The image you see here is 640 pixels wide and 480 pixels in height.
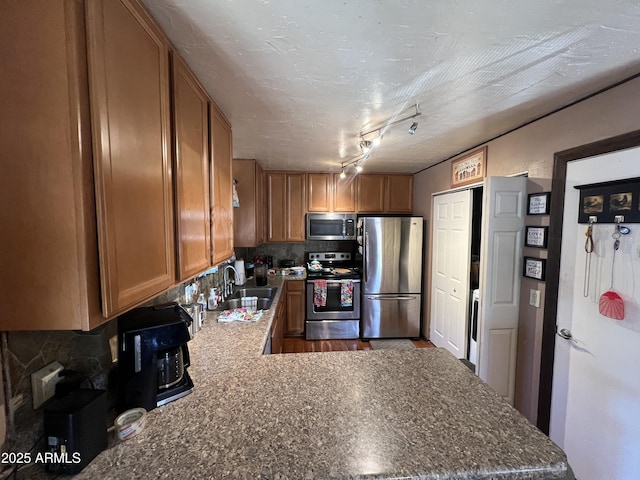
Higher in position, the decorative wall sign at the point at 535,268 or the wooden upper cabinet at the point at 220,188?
the wooden upper cabinet at the point at 220,188

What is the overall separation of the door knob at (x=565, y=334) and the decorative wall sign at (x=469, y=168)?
1.35m

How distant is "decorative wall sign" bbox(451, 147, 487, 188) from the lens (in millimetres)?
2346

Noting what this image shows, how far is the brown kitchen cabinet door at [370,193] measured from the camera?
3.70 m

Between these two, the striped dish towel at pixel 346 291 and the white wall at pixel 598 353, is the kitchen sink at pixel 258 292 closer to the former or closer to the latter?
the striped dish towel at pixel 346 291

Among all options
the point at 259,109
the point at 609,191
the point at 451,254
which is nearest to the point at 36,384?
the point at 259,109

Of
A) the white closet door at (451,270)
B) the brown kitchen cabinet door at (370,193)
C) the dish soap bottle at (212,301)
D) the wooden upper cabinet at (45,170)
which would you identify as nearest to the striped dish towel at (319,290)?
the brown kitchen cabinet door at (370,193)

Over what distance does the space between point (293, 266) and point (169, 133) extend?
305cm

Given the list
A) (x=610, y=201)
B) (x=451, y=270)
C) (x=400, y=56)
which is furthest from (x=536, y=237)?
(x=400, y=56)

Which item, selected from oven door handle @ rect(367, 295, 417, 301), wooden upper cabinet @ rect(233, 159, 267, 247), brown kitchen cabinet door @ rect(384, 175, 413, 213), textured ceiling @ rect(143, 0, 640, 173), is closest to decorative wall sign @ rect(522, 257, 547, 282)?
textured ceiling @ rect(143, 0, 640, 173)

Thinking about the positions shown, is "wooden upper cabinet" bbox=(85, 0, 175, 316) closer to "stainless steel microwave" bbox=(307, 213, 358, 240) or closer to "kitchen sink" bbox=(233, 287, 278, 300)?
"kitchen sink" bbox=(233, 287, 278, 300)

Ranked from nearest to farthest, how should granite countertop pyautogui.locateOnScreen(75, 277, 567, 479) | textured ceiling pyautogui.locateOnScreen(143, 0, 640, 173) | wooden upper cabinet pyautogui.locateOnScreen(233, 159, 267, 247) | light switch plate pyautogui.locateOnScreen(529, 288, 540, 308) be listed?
granite countertop pyautogui.locateOnScreen(75, 277, 567, 479) < textured ceiling pyautogui.locateOnScreen(143, 0, 640, 173) < light switch plate pyautogui.locateOnScreen(529, 288, 540, 308) < wooden upper cabinet pyautogui.locateOnScreen(233, 159, 267, 247)

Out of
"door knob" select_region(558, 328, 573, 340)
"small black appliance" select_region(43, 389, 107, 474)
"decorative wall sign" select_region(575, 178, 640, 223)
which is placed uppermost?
"decorative wall sign" select_region(575, 178, 640, 223)

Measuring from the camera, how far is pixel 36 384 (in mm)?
793

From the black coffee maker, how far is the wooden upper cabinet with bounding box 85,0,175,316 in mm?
159
